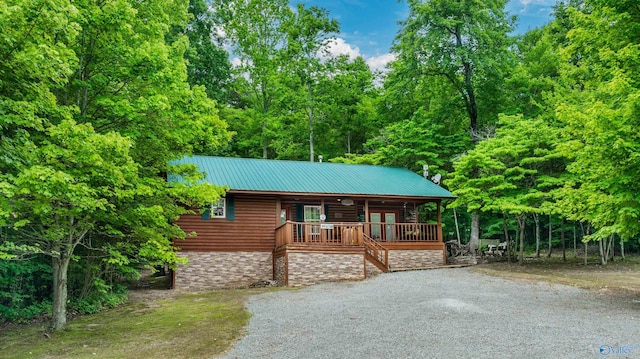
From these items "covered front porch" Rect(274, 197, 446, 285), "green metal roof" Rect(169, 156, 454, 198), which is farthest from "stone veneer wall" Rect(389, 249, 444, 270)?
"green metal roof" Rect(169, 156, 454, 198)

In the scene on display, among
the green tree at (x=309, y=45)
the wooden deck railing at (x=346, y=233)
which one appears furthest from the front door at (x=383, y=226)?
the green tree at (x=309, y=45)

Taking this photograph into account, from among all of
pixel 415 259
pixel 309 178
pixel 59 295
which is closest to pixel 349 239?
pixel 309 178

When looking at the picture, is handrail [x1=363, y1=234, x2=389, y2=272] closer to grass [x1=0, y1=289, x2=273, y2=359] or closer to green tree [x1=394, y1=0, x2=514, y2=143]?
grass [x1=0, y1=289, x2=273, y2=359]

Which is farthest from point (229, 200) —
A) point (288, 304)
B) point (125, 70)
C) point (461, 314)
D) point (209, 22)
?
point (209, 22)

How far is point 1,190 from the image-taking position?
6074 mm

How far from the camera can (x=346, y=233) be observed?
606 inches

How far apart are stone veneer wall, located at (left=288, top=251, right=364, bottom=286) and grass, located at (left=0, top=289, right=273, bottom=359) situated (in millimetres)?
3367

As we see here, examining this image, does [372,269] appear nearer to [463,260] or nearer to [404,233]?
[404,233]

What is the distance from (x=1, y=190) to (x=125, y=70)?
3658mm

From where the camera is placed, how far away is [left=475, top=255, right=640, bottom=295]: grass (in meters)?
12.7

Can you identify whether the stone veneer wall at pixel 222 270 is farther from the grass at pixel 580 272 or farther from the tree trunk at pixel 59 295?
the grass at pixel 580 272

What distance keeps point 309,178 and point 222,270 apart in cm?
528

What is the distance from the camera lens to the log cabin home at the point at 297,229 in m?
15.0

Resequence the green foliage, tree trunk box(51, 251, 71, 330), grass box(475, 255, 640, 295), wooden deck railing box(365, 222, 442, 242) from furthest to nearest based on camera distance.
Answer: wooden deck railing box(365, 222, 442, 242)
grass box(475, 255, 640, 295)
the green foliage
tree trunk box(51, 251, 71, 330)
